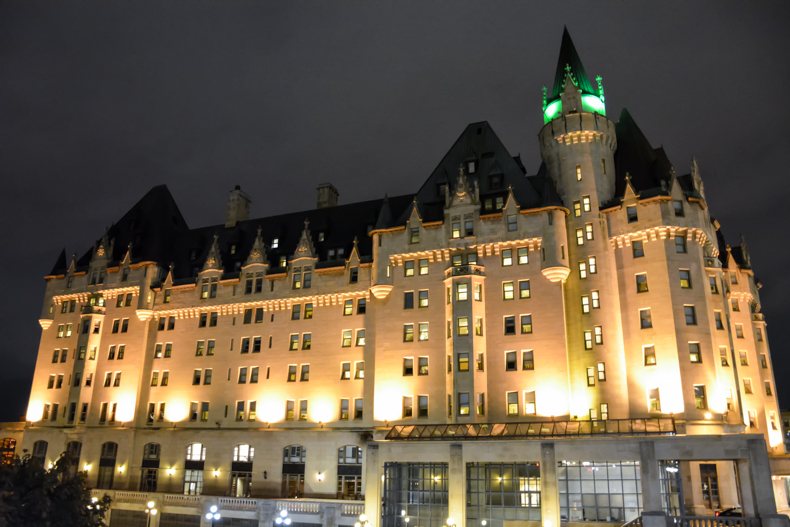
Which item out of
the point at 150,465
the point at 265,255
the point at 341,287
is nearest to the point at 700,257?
the point at 341,287

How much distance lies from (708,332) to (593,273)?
10.1 meters

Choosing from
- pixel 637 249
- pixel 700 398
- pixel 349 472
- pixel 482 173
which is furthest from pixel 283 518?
pixel 637 249

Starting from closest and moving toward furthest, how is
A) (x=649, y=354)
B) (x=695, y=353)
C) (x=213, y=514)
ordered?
(x=213, y=514), (x=695, y=353), (x=649, y=354)

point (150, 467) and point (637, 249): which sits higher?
point (637, 249)

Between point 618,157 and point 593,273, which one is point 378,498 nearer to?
point 593,273

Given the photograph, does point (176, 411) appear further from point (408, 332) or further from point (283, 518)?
point (408, 332)

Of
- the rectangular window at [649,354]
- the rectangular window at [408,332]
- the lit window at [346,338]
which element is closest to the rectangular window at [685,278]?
the rectangular window at [649,354]

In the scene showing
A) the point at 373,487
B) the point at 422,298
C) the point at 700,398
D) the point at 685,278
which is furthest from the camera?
the point at 422,298

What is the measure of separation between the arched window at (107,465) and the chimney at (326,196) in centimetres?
A: 3574

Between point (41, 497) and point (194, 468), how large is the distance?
2898cm

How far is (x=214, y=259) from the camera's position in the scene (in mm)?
71500

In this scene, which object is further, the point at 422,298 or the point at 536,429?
the point at 422,298

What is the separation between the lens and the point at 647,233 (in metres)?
54.1

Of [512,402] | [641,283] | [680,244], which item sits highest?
[680,244]
